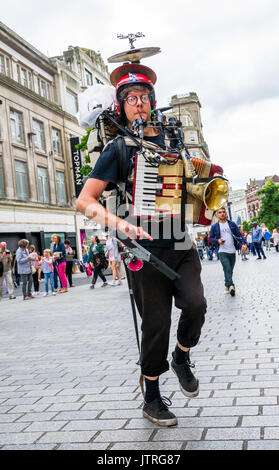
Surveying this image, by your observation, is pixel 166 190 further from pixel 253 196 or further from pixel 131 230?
pixel 253 196

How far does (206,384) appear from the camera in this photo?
3.83 meters

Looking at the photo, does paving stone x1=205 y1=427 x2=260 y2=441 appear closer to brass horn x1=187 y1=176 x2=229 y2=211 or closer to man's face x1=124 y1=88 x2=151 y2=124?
brass horn x1=187 y1=176 x2=229 y2=211

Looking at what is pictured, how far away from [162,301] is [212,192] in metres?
0.78

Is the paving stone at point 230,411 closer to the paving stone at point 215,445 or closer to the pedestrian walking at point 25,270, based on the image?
the paving stone at point 215,445

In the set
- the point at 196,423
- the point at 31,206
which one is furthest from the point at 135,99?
the point at 31,206

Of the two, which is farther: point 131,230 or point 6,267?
point 6,267

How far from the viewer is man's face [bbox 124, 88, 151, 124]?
3229mm

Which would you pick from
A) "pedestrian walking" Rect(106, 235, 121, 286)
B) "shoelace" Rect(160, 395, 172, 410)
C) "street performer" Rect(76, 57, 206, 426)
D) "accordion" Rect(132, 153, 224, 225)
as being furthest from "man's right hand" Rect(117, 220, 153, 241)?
"pedestrian walking" Rect(106, 235, 121, 286)

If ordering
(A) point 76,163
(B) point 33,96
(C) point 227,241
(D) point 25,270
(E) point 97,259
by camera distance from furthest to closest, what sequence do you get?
(A) point 76,163 < (B) point 33,96 < (E) point 97,259 < (D) point 25,270 < (C) point 227,241

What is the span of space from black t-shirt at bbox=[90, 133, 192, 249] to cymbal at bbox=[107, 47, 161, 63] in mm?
786

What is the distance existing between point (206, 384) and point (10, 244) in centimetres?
2576

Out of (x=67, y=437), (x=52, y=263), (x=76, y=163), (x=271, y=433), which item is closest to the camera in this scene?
(x=271, y=433)

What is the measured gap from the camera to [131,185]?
3.09m

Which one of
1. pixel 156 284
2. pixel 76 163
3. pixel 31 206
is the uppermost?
pixel 76 163
